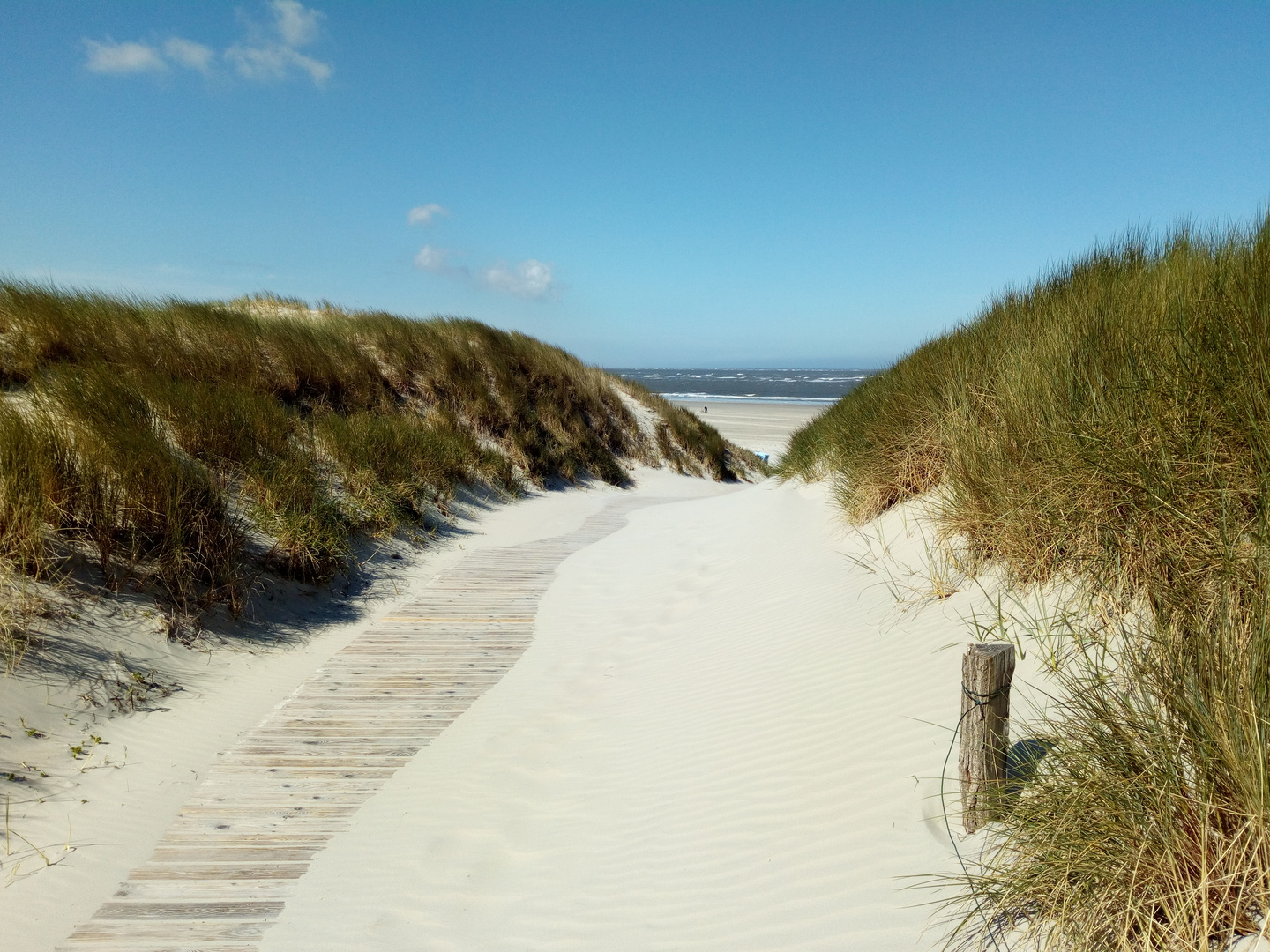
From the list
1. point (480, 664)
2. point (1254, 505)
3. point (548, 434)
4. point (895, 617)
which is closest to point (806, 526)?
point (895, 617)

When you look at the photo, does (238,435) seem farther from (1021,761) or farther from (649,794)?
(1021,761)

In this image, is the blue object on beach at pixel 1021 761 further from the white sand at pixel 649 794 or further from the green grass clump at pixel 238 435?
the green grass clump at pixel 238 435

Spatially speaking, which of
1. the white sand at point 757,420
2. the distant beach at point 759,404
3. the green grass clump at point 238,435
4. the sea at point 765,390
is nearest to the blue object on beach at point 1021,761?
the green grass clump at point 238,435

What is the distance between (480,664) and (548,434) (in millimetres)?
10063

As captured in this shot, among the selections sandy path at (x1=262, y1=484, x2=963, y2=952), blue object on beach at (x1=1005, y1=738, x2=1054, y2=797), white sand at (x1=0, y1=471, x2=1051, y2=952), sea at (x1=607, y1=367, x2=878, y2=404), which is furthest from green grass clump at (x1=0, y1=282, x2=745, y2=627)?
sea at (x1=607, y1=367, x2=878, y2=404)

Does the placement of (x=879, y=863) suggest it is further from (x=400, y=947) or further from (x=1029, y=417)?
(x=1029, y=417)

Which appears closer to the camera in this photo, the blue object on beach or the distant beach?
the blue object on beach

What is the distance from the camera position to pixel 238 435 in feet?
23.8

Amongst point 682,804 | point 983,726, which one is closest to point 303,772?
point 682,804

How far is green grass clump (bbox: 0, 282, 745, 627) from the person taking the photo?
16.8 ft

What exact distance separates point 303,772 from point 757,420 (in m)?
36.4

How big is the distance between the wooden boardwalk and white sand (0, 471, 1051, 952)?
126 millimetres

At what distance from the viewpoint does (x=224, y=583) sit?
5.61 metres

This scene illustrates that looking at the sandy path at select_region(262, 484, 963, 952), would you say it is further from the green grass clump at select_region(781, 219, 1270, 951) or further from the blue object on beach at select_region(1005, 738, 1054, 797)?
the green grass clump at select_region(781, 219, 1270, 951)
